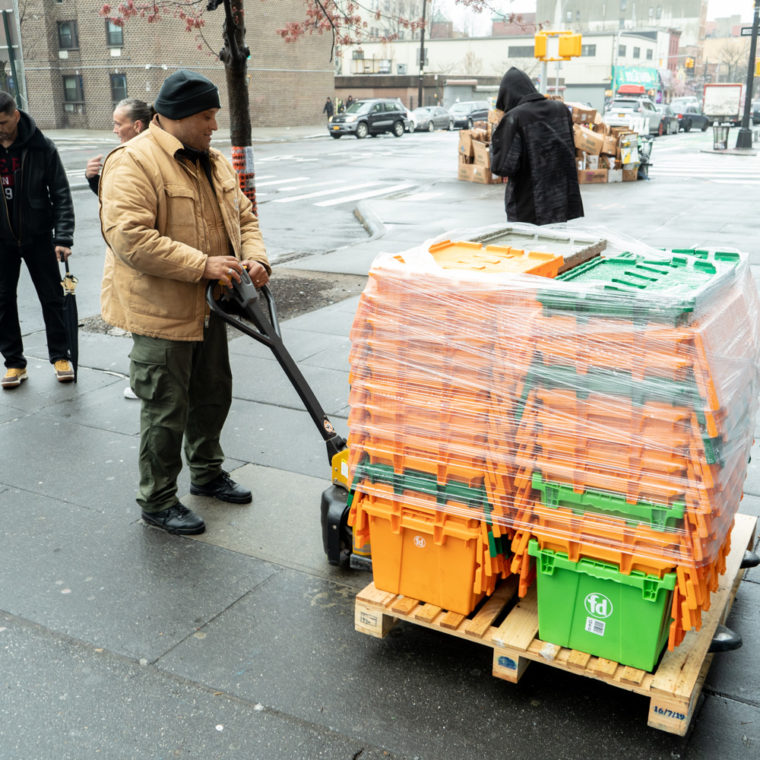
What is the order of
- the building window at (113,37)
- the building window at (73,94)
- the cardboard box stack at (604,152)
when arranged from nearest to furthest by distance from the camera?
the cardboard box stack at (604,152) → the building window at (113,37) → the building window at (73,94)

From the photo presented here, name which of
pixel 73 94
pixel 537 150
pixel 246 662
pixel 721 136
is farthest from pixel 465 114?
pixel 246 662

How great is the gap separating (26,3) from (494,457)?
46.2 m

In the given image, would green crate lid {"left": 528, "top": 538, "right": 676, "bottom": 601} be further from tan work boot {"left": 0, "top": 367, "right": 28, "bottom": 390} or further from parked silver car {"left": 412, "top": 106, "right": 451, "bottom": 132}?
parked silver car {"left": 412, "top": 106, "right": 451, "bottom": 132}

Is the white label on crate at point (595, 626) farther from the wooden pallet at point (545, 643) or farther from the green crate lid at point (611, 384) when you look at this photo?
the green crate lid at point (611, 384)

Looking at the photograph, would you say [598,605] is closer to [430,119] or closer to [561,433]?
[561,433]

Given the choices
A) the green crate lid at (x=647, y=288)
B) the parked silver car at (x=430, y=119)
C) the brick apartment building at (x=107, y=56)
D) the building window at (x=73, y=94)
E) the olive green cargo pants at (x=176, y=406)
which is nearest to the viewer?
the green crate lid at (x=647, y=288)

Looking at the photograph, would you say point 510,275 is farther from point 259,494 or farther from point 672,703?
point 259,494

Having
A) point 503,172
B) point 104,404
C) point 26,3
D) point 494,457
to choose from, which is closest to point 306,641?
point 494,457

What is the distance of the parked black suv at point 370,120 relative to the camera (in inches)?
1521

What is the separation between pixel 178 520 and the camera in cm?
396

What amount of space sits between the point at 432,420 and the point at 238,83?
602cm

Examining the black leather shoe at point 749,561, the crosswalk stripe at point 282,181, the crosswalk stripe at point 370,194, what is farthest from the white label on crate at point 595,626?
the crosswalk stripe at point 282,181

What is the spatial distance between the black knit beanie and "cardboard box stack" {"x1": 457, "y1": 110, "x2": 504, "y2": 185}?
1584 centimetres

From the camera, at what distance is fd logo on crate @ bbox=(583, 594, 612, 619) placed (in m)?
2.65
